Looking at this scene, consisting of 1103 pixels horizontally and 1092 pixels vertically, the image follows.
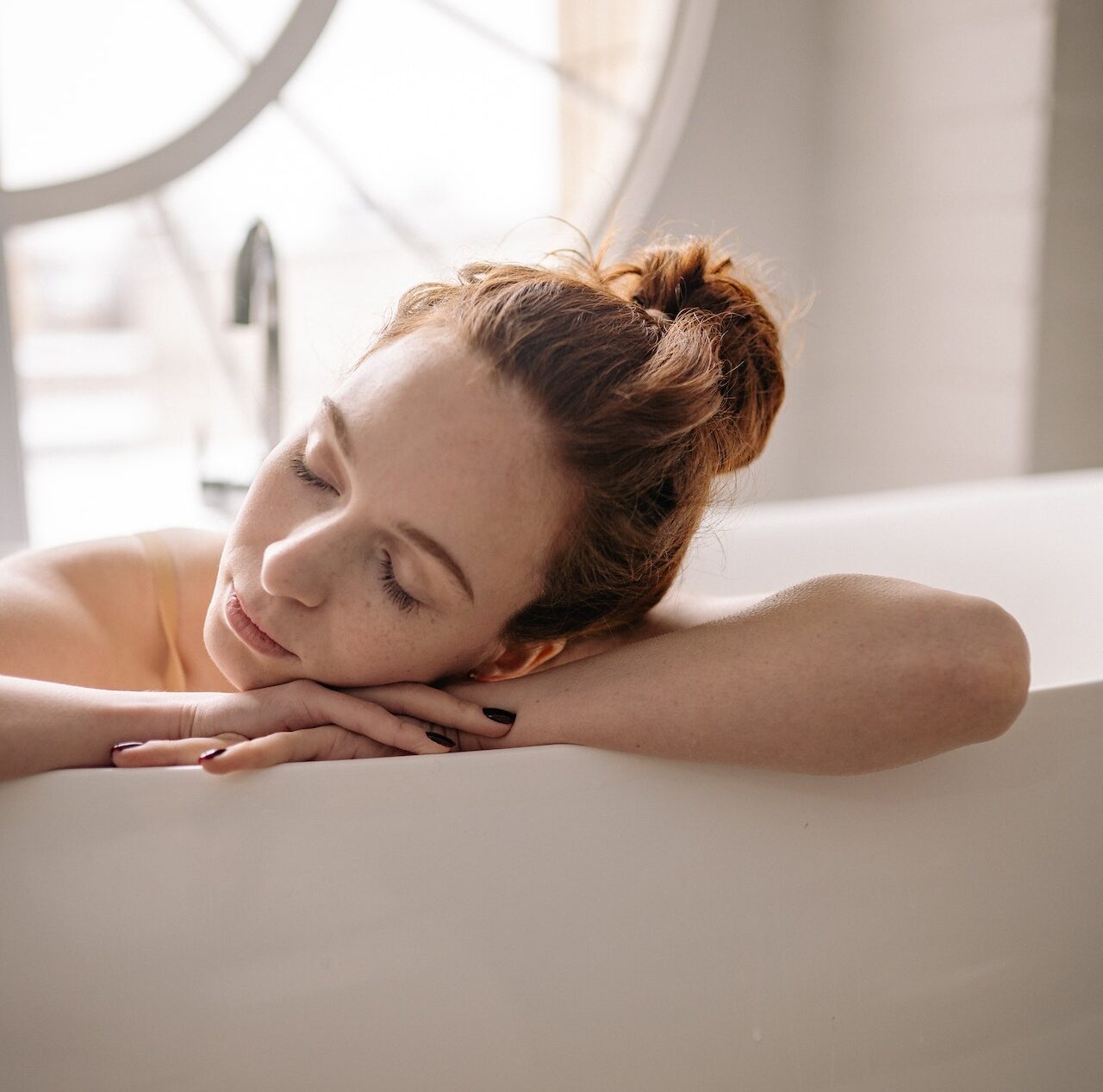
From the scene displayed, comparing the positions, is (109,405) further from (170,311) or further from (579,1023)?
(579,1023)

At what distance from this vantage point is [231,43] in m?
2.54

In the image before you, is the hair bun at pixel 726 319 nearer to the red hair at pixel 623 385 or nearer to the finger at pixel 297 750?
the red hair at pixel 623 385

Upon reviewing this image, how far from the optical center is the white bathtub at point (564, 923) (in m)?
0.88

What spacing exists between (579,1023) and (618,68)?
2478mm

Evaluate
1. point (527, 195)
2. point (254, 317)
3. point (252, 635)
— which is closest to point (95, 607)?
point (252, 635)

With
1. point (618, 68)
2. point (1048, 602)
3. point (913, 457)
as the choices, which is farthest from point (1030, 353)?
point (618, 68)

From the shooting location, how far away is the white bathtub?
0.88 metres

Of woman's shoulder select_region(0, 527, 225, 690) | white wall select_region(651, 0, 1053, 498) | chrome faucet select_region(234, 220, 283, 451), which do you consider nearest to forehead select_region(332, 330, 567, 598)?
woman's shoulder select_region(0, 527, 225, 690)

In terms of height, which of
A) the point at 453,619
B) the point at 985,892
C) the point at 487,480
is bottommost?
the point at 985,892

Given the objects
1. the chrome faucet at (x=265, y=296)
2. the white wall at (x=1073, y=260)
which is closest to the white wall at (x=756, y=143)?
the white wall at (x=1073, y=260)

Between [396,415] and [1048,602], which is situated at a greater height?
[396,415]

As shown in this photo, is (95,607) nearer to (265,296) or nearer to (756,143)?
(265,296)

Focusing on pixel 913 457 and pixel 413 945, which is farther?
pixel 913 457

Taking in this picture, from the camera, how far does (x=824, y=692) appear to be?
3.06 feet
